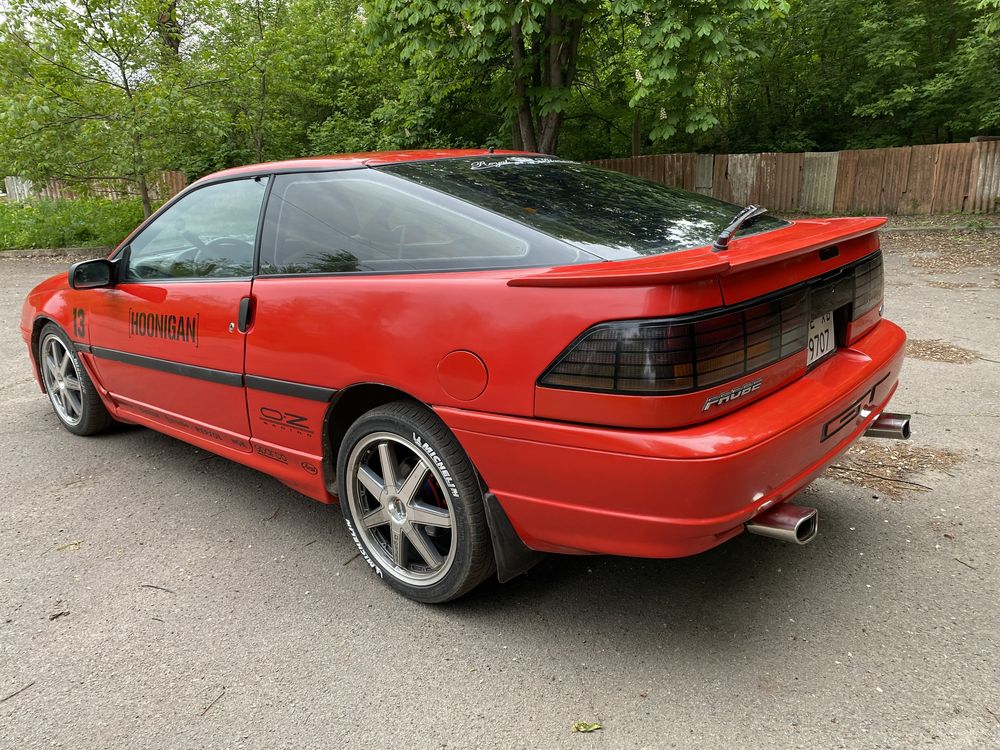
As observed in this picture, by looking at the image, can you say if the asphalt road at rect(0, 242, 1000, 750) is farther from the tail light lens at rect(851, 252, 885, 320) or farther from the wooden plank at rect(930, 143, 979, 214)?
the wooden plank at rect(930, 143, 979, 214)

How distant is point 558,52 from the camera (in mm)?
12617

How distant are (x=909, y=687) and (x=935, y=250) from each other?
10958 mm

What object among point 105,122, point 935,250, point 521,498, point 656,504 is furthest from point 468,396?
point 105,122

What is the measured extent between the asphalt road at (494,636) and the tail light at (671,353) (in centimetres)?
95

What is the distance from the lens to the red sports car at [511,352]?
6.87 ft

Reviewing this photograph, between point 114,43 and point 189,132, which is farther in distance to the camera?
point 189,132

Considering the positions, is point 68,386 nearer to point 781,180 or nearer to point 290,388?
point 290,388

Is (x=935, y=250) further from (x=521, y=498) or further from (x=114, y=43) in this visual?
(x=114, y=43)

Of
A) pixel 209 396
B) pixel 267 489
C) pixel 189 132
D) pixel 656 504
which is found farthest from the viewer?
pixel 189 132

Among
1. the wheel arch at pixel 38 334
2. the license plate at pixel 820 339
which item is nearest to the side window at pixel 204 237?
the wheel arch at pixel 38 334

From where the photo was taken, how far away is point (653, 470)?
6.76ft

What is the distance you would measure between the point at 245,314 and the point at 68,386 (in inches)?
88.5

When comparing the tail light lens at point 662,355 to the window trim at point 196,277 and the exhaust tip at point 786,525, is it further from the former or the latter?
the window trim at point 196,277

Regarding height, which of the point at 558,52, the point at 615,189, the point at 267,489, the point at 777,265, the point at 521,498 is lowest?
the point at 267,489
